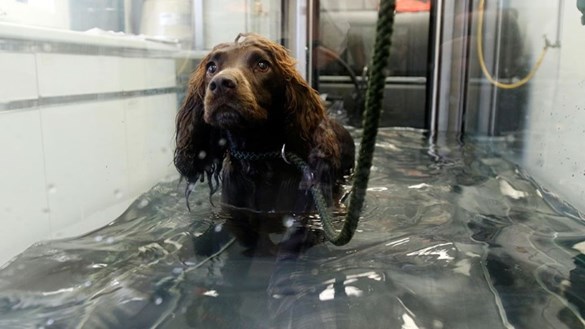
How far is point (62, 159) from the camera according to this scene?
6.23ft

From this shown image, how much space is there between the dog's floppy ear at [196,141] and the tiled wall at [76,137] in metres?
0.26

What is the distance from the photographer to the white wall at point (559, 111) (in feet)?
7.15

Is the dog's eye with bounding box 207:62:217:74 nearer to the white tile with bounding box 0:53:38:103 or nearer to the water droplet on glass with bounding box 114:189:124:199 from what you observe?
the white tile with bounding box 0:53:38:103

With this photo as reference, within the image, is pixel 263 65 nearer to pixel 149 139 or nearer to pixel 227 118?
pixel 227 118

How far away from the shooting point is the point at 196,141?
6.66 feet

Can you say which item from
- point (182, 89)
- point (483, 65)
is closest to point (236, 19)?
point (182, 89)

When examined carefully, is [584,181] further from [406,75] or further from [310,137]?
[406,75]

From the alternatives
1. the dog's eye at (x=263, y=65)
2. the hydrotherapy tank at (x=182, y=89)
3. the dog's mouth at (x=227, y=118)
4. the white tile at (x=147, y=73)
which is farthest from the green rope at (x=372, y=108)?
the white tile at (x=147, y=73)

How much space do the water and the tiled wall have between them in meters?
0.10

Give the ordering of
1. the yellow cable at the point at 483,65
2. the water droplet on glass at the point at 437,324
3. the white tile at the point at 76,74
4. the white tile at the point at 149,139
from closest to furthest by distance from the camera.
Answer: the water droplet on glass at the point at 437,324
the white tile at the point at 76,74
the white tile at the point at 149,139
the yellow cable at the point at 483,65

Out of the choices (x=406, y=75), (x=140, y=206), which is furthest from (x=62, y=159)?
(x=406, y=75)

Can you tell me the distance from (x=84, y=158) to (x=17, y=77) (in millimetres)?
439

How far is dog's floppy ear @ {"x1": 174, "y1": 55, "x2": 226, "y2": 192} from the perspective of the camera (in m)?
1.99

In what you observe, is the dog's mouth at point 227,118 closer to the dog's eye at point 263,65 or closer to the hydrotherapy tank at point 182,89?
the dog's eye at point 263,65
